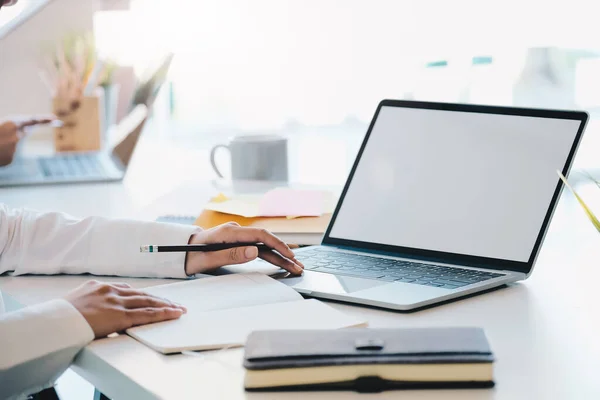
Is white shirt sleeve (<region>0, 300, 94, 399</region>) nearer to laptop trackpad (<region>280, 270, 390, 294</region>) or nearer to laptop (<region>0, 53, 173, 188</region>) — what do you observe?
laptop trackpad (<region>280, 270, 390, 294</region>)

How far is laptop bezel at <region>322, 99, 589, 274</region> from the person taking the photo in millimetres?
984

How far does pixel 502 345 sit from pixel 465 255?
29 cm

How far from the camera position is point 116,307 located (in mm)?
787

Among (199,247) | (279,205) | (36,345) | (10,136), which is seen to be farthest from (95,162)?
(36,345)

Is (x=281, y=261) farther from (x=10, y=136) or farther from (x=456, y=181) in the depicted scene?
(x=10, y=136)

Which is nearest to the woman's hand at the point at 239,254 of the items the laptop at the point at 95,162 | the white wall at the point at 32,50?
the laptop at the point at 95,162

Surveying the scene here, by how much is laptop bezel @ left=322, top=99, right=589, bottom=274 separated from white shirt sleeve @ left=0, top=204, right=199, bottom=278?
0.22 metres

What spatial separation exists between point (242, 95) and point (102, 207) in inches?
53.5

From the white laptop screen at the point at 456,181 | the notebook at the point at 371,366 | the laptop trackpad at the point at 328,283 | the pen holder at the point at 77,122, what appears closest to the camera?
the notebook at the point at 371,366

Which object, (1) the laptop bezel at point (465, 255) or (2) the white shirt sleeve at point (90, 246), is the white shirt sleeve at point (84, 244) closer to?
(2) the white shirt sleeve at point (90, 246)

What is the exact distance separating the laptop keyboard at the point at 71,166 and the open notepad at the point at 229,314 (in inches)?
39.0

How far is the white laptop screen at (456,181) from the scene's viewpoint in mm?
1017

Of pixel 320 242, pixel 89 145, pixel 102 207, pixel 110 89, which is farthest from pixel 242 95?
pixel 320 242

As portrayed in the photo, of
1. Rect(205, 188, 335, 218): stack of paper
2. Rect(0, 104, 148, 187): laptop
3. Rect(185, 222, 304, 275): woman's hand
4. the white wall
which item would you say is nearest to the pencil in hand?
Rect(185, 222, 304, 275): woman's hand
